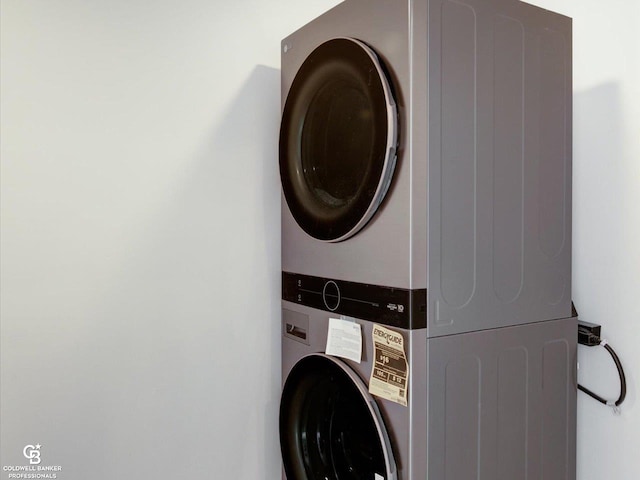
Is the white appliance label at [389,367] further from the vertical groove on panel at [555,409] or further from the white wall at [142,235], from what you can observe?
the white wall at [142,235]

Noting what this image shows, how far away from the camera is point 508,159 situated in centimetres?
139

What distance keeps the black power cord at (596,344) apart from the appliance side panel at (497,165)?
0.47ft

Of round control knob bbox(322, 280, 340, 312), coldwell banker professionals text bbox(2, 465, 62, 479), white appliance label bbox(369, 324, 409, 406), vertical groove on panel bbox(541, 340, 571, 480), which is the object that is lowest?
coldwell banker professionals text bbox(2, 465, 62, 479)

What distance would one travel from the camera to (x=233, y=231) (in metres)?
1.82

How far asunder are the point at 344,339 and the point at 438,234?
42 centimetres

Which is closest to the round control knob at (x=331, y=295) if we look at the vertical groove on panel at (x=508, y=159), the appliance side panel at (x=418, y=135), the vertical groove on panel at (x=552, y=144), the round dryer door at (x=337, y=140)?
the round dryer door at (x=337, y=140)

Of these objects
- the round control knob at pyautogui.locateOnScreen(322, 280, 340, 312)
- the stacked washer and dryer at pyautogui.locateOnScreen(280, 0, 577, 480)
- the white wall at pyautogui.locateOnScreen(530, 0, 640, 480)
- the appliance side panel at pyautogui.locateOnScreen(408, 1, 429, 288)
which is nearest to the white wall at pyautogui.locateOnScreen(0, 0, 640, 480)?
the white wall at pyautogui.locateOnScreen(530, 0, 640, 480)

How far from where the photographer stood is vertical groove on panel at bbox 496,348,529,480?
1377 millimetres

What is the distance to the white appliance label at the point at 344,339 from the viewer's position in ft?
4.60

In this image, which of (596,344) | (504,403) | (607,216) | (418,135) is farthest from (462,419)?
(607,216)

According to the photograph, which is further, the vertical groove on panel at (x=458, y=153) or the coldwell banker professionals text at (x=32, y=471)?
the coldwell banker professionals text at (x=32, y=471)

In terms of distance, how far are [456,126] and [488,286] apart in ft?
1.38

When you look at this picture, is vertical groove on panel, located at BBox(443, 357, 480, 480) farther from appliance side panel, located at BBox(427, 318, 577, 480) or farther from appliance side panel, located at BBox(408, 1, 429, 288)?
appliance side panel, located at BBox(408, 1, 429, 288)

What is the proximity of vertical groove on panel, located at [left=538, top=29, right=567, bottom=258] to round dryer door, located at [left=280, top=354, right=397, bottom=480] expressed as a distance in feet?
2.28
